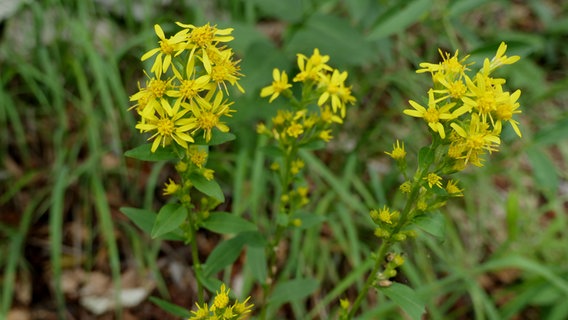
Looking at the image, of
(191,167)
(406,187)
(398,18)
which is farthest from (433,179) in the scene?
(398,18)

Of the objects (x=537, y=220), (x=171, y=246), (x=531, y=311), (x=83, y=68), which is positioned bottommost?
(x=531, y=311)

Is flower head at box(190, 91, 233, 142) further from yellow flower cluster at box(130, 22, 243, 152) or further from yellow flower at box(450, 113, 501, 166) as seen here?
yellow flower at box(450, 113, 501, 166)

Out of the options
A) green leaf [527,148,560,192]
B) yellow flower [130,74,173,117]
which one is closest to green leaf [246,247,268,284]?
yellow flower [130,74,173,117]

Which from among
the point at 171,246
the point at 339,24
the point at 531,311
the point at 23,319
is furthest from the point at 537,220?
the point at 23,319

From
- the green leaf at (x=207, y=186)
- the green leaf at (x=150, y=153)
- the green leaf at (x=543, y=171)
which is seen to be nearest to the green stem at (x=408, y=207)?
the green leaf at (x=207, y=186)

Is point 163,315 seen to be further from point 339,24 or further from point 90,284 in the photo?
point 339,24

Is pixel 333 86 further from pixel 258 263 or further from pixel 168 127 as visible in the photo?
pixel 258 263
